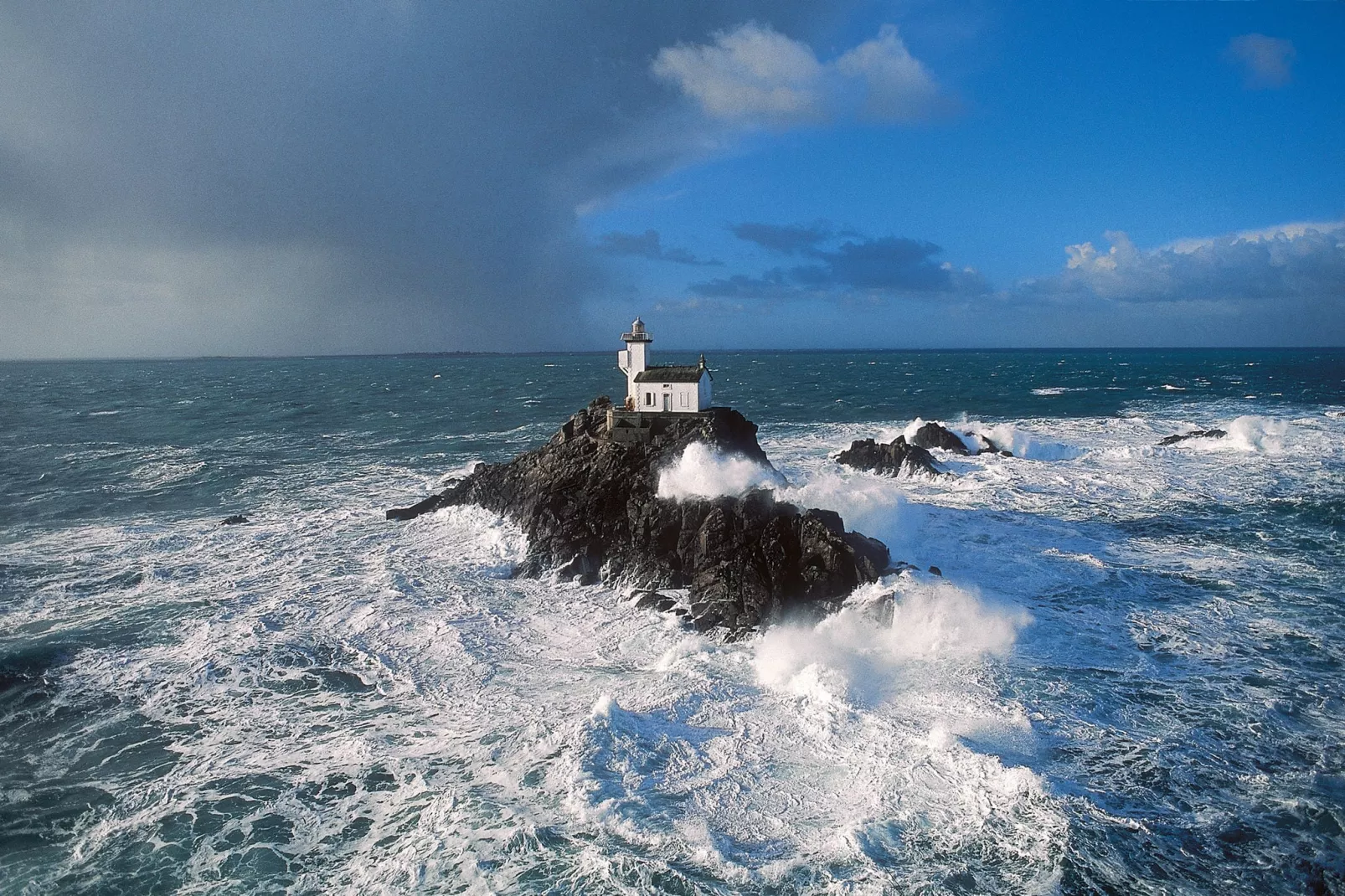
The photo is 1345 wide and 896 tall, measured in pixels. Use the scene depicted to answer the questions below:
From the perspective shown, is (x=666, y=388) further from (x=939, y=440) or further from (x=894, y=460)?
(x=939, y=440)

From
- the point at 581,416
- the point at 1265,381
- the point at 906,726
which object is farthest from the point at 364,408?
the point at 1265,381

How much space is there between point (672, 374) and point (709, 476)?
6.75 m

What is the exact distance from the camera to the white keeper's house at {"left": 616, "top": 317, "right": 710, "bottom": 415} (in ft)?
108

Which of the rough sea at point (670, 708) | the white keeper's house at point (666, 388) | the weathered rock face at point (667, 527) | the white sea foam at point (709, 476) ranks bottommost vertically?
the rough sea at point (670, 708)

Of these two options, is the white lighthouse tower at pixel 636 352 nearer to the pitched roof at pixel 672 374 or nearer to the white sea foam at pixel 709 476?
the pitched roof at pixel 672 374

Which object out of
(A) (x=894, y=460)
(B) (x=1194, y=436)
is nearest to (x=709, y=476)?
(A) (x=894, y=460)

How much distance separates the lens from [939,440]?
49156mm

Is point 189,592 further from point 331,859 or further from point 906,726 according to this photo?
point 906,726

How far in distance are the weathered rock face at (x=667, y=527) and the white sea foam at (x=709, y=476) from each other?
41 centimetres

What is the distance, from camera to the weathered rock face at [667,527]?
24.2 metres

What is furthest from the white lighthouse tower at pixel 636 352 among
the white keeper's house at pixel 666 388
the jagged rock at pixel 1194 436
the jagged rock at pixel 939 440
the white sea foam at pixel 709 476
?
the jagged rock at pixel 1194 436

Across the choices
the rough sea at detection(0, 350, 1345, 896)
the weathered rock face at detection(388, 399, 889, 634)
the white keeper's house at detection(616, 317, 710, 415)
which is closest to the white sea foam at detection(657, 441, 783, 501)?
the rough sea at detection(0, 350, 1345, 896)

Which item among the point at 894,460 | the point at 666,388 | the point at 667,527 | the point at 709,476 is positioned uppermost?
the point at 666,388

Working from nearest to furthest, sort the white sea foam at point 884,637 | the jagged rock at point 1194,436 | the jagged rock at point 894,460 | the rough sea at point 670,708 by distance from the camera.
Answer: the rough sea at point 670,708, the white sea foam at point 884,637, the jagged rock at point 894,460, the jagged rock at point 1194,436
